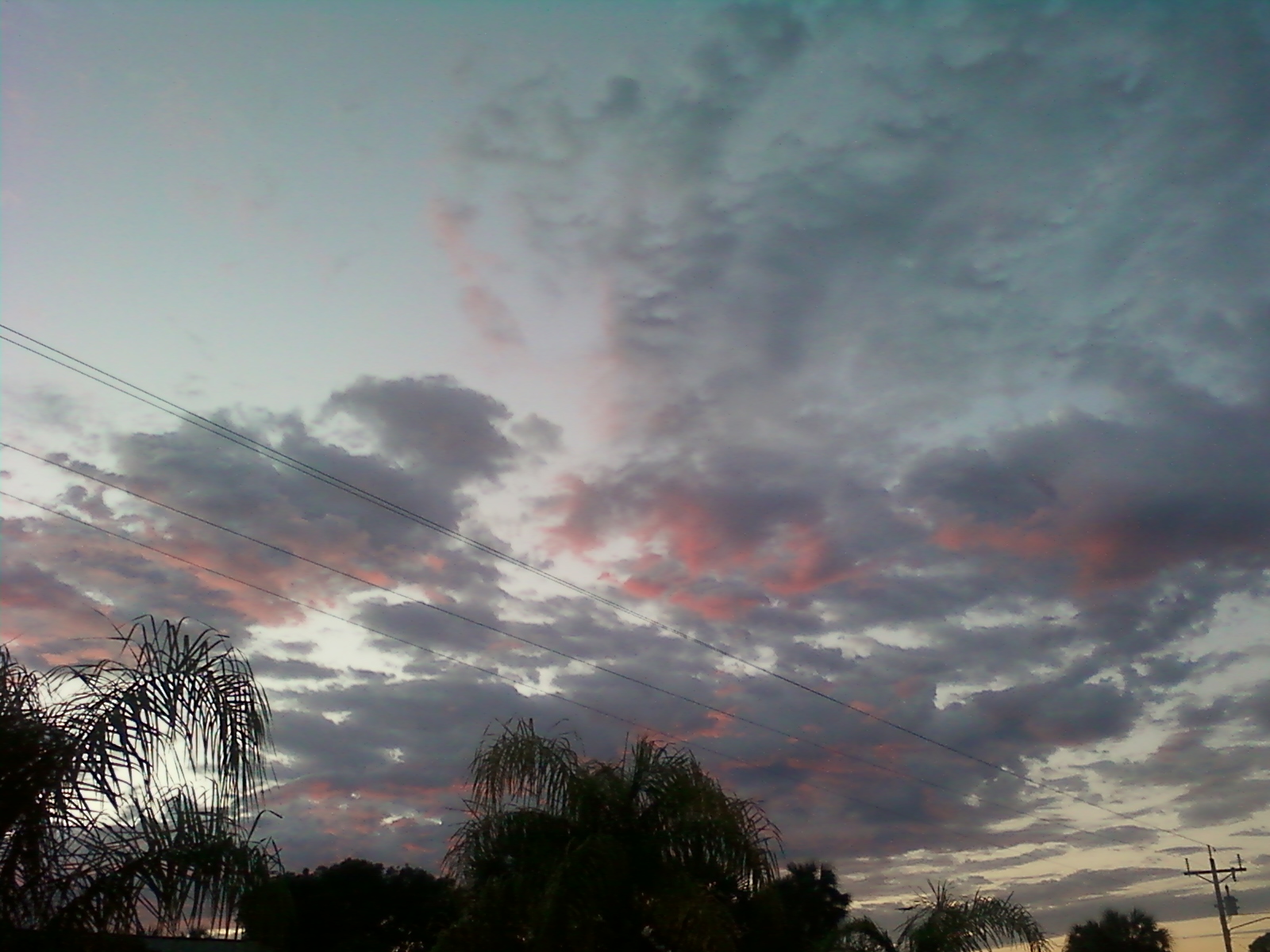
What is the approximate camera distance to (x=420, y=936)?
173 ft

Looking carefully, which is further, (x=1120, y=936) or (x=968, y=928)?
(x=1120, y=936)

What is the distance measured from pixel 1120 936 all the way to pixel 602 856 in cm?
5337

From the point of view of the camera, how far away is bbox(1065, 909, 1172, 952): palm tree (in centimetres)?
5706

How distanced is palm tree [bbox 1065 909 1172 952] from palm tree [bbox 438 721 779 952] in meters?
50.1

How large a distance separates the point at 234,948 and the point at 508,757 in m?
27.2

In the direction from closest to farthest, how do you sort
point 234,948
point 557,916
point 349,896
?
point 557,916 → point 234,948 → point 349,896

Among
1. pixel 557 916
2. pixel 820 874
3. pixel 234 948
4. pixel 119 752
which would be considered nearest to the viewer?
pixel 119 752

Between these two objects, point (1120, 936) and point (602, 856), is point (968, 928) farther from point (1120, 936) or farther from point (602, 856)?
point (1120, 936)

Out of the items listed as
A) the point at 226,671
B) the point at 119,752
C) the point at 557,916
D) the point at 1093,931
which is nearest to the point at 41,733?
the point at 119,752

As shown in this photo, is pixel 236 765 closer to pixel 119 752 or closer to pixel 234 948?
pixel 119 752

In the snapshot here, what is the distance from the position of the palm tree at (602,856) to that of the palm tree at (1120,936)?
1972 inches

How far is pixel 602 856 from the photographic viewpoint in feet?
48.6

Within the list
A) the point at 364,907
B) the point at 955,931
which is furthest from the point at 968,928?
the point at 364,907

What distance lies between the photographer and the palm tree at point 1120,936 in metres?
57.1
